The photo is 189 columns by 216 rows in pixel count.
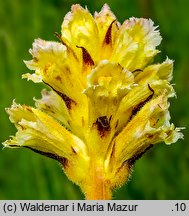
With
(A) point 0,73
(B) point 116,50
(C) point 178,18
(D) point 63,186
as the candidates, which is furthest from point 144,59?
(C) point 178,18

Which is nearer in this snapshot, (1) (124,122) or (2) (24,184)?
(1) (124,122)

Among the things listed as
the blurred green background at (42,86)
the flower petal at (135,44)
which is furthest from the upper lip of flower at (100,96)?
the blurred green background at (42,86)

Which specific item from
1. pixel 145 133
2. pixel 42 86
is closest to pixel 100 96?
pixel 145 133

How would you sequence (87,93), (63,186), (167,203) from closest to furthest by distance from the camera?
(87,93)
(167,203)
(63,186)

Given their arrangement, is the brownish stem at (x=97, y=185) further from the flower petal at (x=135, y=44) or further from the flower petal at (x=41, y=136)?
the flower petal at (x=135, y=44)

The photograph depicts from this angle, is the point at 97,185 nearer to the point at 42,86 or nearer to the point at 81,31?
the point at 81,31

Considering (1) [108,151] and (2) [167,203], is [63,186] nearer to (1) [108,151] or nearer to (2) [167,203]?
(2) [167,203]

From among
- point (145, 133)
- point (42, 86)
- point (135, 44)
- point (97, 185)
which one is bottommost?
point (97, 185)

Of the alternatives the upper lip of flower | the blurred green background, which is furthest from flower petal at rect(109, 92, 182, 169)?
the blurred green background
